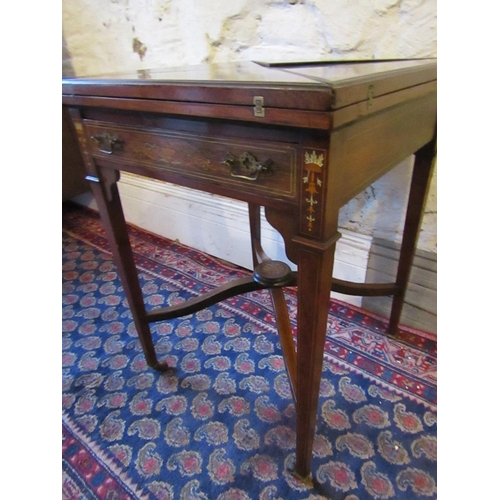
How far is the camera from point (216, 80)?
0.49m

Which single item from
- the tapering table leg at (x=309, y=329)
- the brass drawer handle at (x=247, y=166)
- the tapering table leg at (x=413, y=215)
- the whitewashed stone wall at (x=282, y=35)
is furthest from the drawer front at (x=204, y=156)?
the whitewashed stone wall at (x=282, y=35)

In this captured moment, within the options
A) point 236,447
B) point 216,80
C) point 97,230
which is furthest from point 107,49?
point 236,447

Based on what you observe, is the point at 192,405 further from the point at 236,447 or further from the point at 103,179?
the point at 103,179

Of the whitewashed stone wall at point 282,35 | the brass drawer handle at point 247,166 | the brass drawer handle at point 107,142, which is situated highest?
the whitewashed stone wall at point 282,35

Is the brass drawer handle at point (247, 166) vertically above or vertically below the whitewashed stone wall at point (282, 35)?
below

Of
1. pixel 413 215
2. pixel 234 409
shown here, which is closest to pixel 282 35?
pixel 413 215

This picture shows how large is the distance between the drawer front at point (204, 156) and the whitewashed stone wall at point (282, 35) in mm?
644

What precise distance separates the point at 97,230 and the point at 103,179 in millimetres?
1382

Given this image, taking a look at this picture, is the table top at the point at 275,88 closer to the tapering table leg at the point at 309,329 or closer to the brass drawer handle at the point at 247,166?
the brass drawer handle at the point at 247,166

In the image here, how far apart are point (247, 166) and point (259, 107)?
9 cm

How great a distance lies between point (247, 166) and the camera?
20.5 inches

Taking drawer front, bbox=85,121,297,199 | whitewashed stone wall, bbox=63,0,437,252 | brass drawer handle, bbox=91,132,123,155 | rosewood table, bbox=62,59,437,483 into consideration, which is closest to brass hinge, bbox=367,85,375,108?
rosewood table, bbox=62,59,437,483

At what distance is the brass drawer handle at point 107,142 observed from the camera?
67 cm

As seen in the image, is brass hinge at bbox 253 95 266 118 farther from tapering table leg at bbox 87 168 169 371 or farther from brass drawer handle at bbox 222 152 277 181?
tapering table leg at bbox 87 168 169 371
